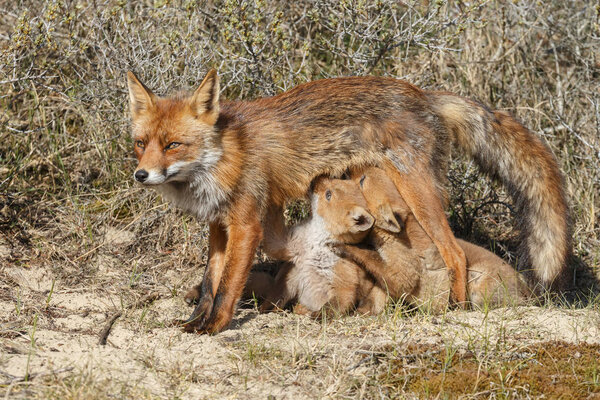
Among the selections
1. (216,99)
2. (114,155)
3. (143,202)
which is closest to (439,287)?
(216,99)

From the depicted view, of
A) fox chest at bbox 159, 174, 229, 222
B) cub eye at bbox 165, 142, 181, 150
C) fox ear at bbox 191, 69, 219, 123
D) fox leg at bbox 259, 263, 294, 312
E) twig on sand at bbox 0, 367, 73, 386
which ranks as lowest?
fox leg at bbox 259, 263, 294, 312

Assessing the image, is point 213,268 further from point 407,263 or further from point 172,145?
point 407,263

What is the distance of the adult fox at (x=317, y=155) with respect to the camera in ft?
14.7

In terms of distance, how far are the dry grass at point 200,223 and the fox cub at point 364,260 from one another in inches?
13.3

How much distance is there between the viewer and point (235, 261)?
450cm

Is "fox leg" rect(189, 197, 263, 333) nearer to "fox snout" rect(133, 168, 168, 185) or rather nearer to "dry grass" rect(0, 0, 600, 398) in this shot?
"dry grass" rect(0, 0, 600, 398)

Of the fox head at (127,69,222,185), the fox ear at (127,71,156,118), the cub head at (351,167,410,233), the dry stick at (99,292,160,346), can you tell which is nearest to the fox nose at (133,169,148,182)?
the fox head at (127,69,222,185)

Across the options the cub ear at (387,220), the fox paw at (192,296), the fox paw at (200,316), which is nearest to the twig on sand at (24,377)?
the fox paw at (200,316)

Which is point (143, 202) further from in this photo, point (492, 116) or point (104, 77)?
point (492, 116)

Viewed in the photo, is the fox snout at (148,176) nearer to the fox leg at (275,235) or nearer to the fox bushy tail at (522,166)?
the fox leg at (275,235)

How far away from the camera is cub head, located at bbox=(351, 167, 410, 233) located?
4836 millimetres

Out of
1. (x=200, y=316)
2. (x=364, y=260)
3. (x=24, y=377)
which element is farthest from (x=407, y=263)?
(x=24, y=377)

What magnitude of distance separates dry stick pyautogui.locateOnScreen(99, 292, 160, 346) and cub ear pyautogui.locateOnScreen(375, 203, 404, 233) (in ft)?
5.97

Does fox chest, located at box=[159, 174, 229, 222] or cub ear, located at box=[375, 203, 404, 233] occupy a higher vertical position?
fox chest, located at box=[159, 174, 229, 222]
